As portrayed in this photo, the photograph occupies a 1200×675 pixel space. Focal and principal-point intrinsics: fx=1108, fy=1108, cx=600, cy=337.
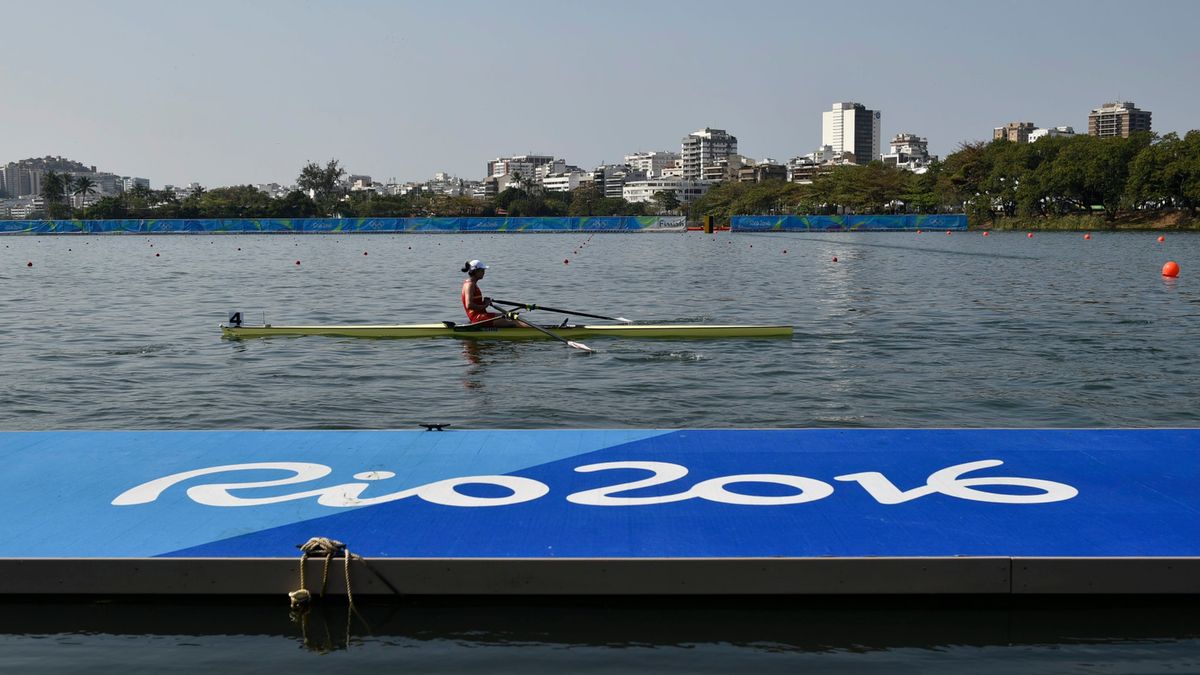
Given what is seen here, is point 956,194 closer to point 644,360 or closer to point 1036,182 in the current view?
point 1036,182

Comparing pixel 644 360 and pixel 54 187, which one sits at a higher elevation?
pixel 54 187

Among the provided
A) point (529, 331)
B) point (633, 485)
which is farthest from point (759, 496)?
point (529, 331)

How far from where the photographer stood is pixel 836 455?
24.7ft

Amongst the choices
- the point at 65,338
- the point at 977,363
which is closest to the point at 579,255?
the point at 65,338

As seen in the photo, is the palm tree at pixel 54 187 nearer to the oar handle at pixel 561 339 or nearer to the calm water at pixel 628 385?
the calm water at pixel 628 385

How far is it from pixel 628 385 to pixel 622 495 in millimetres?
6814

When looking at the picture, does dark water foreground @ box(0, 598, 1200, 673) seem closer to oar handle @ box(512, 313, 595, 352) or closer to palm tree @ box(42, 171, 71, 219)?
oar handle @ box(512, 313, 595, 352)

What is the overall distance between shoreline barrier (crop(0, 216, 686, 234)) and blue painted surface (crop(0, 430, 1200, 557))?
88.9 metres

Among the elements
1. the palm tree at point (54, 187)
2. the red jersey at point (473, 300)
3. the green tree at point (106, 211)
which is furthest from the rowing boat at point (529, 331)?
the palm tree at point (54, 187)

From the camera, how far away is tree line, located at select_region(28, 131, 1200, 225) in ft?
273

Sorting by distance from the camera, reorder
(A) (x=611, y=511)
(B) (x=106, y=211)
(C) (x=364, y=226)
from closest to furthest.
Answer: (A) (x=611, y=511) < (C) (x=364, y=226) < (B) (x=106, y=211)

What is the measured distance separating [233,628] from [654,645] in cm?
211

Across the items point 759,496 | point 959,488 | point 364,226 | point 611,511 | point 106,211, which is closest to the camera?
point 611,511

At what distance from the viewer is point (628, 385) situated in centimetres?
1345
